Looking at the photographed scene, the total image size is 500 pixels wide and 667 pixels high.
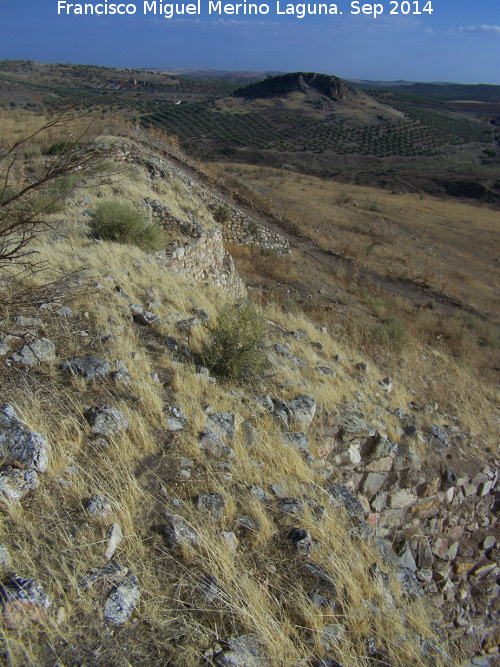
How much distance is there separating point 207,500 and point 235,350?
1752 mm

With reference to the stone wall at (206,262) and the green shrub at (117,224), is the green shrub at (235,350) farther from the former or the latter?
the green shrub at (117,224)

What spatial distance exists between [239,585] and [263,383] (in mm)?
2166

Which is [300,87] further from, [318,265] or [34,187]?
[34,187]

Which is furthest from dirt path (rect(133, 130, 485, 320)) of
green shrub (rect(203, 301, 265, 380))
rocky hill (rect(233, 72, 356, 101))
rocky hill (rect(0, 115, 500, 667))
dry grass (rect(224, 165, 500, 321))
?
rocky hill (rect(233, 72, 356, 101))

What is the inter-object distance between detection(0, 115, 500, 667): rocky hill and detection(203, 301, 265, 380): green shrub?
0.50 feet

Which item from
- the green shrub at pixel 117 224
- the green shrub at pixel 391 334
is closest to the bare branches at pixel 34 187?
the green shrub at pixel 117 224

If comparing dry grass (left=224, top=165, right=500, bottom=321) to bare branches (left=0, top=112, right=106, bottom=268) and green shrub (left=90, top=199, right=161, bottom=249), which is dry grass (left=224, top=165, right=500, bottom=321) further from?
bare branches (left=0, top=112, right=106, bottom=268)

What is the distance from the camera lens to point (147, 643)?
169 centimetres

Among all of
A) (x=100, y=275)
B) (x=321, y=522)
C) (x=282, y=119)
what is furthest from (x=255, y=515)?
(x=282, y=119)

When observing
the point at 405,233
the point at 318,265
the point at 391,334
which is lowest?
the point at 391,334

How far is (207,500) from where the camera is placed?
2.41 metres

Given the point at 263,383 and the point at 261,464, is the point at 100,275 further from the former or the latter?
the point at 261,464

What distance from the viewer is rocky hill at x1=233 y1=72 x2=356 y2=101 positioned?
68438 mm

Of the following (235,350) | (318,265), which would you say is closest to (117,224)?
(235,350)
